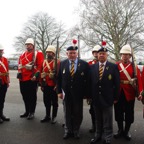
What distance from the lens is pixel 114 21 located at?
2820 cm

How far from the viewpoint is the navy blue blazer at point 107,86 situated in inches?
163

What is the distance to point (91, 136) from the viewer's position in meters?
4.69

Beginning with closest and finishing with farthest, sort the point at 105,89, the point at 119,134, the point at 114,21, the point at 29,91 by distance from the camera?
the point at 105,89
the point at 119,134
the point at 29,91
the point at 114,21

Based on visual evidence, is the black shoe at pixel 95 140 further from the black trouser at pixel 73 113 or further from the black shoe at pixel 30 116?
the black shoe at pixel 30 116

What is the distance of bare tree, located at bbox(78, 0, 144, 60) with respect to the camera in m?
27.6

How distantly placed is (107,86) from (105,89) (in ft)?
0.22

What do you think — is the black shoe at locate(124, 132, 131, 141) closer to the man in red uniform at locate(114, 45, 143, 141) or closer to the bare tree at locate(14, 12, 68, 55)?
the man in red uniform at locate(114, 45, 143, 141)

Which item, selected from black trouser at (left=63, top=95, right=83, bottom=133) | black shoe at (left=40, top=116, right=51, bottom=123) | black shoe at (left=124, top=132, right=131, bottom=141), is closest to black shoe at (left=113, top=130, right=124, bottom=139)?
black shoe at (left=124, top=132, right=131, bottom=141)

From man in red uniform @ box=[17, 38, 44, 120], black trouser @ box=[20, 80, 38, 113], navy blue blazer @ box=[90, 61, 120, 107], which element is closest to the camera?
navy blue blazer @ box=[90, 61, 120, 107]

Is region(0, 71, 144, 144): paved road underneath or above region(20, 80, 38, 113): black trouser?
underneath

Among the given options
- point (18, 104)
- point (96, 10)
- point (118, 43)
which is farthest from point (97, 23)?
point (18, 104)

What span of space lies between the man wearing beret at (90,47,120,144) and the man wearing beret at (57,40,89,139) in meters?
0.27

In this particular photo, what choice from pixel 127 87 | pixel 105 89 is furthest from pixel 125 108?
pixel 105 89

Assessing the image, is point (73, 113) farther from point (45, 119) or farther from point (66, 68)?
point (45, 119)
